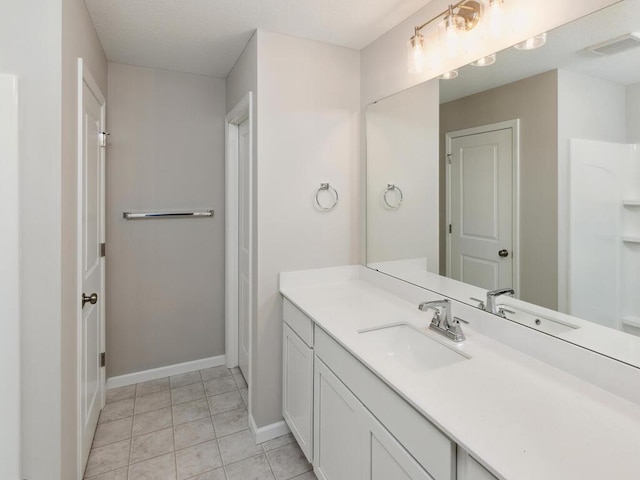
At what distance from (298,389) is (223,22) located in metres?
1.99

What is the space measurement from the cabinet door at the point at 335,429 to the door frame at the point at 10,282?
115cm

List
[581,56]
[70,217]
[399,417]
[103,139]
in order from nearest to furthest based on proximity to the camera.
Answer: [399,417]
[581,56]
[70,217]
[103,139]

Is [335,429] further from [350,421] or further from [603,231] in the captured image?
[603,231]

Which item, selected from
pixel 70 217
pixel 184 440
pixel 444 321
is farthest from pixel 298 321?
pixel 70 217

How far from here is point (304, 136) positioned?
2.10 m

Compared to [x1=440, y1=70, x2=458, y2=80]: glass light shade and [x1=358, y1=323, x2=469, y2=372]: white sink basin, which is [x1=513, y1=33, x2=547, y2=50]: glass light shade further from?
[x1=358, y1=323, x2=469, y2=372]: white sink basin

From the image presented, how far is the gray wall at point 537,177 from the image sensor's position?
1.26m

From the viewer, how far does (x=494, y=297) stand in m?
1.41

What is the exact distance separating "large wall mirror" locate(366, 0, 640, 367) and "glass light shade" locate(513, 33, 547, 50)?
1cm

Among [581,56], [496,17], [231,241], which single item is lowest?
[231,241]

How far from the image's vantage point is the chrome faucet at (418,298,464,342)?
1388 millimetres

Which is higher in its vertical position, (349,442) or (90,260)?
(90,260)

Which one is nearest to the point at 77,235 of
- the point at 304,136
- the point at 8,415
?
the point at 8,415

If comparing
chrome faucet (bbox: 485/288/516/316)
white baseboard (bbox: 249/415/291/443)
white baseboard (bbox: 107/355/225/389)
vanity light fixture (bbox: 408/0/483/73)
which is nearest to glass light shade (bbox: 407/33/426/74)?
vanity light fixture (bbox: 408/0/483/73)
